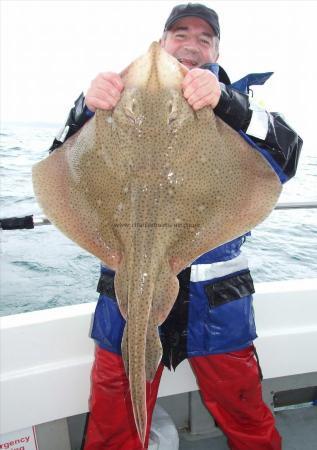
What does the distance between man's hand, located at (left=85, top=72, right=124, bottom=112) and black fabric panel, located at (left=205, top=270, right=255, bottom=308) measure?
4.13 feet

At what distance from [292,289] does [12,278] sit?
421 centimetres

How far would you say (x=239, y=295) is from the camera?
2.55 m

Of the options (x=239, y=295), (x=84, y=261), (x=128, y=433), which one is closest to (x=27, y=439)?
(x=128, y=433)

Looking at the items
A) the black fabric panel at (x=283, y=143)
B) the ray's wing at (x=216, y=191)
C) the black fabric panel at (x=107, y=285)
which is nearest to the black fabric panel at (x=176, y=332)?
the black fabric panel at (x=107, y=285)

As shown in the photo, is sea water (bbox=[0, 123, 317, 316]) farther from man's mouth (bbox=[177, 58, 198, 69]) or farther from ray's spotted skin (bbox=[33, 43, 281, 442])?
ray's spotted skin (bbox=[33, 43, 281, 442])

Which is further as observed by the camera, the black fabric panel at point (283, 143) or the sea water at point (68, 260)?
the sea water at point (68, 260)

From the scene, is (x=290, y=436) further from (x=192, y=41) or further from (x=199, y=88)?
(x=192, y=41)

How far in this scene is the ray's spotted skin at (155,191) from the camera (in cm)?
176

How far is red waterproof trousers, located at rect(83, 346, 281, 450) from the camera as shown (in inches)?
101

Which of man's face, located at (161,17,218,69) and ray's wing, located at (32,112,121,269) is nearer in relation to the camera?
ray's wing, located at (32,112,121,269)

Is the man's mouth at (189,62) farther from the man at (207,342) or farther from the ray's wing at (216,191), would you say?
the ray's wing at (216,191)

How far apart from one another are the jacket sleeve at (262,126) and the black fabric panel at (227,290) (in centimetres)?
70

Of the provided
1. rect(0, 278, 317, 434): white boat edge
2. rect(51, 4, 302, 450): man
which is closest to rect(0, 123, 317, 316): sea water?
rect(0, 278, 317, 434): white boat edge

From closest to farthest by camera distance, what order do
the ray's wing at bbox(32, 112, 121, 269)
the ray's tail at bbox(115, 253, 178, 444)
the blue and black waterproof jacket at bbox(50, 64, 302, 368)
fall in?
the ray's tail at bbox(115, 253, 178, 444)
the ray's wing at bbox(32, 112, 121, 269)
the blue and black waterproof jacket at bbox(50, 64, 302, 368)
